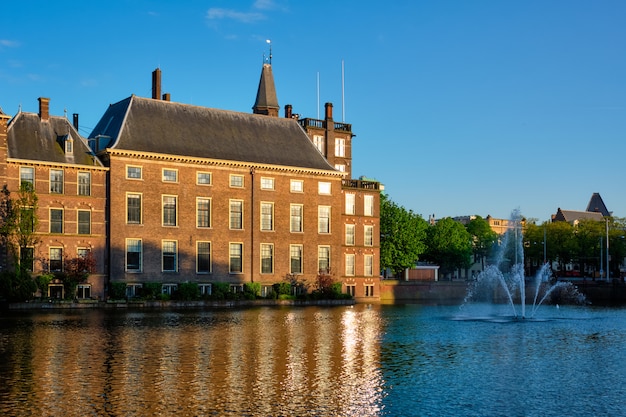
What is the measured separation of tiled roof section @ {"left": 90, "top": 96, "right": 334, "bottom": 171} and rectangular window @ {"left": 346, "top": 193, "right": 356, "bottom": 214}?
4.07m

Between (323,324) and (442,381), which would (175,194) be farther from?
(442,381)

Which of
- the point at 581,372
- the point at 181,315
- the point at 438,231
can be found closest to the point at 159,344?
the point at 581,372

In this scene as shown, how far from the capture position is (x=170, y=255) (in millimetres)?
69188

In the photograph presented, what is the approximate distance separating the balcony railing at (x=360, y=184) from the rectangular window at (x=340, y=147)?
6670 mm

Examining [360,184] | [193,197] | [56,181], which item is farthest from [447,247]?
[56,181]

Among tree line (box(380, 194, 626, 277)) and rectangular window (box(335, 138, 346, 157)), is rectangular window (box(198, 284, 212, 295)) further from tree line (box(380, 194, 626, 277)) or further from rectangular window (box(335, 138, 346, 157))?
tree line (box(380, 194, 626, 277))

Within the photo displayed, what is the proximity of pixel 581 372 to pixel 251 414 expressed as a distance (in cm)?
1256

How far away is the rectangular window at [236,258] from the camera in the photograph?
238 feet

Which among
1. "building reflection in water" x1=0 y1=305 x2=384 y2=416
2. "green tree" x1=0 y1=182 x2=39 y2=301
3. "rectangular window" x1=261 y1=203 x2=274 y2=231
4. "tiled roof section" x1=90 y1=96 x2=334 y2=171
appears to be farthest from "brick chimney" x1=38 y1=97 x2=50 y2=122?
"building reflection in water" x1=0 y1=305 x2=384 y2=416

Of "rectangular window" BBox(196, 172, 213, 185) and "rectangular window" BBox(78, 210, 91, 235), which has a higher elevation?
"rectangular window" BBox(196, 172, 213, 185)

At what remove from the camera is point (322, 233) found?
7850cm

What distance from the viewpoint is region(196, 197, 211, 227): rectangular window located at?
70.8m

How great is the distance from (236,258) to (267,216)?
5049 mm

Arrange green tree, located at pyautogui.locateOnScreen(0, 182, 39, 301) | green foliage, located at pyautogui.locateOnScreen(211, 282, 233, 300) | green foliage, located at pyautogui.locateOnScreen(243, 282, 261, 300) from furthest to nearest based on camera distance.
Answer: green foliage, located at pyautogui.locateOnScreen(243, 282, 261, 300) → green foliage, located at pyautogui.locateOnScreen(211, 282, 233, 300) → green tree, located at pyautogui.locateOnScreen(0, 182, 39, 301)
